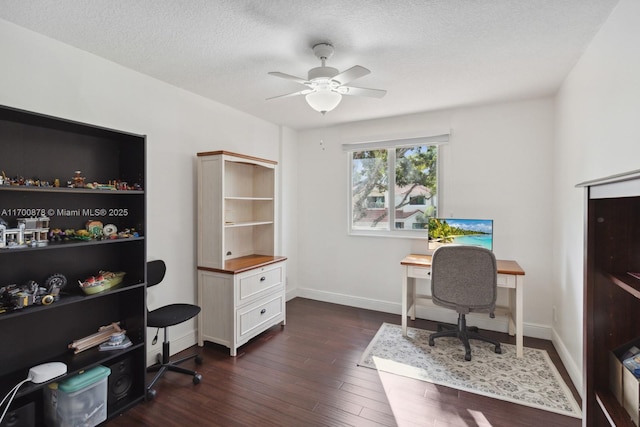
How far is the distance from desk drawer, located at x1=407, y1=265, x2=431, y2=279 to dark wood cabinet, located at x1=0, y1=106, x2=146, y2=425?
2436 mm

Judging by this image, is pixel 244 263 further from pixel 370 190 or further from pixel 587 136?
pixel 587 136

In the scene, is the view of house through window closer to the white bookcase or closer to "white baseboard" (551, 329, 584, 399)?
the white bookcase

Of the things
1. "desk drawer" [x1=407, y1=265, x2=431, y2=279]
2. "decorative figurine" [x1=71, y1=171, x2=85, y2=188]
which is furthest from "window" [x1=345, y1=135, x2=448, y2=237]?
"decorative figurine" [x1=71, y1=171, x2=85, y2=188]

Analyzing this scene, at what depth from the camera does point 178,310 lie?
8.48 ft

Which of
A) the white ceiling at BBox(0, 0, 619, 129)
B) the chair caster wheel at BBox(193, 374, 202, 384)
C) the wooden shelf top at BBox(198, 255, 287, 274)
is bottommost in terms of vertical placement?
the chair caster wheel at BBox(193, 374, 202, 384)

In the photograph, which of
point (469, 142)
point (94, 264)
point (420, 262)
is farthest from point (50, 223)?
point (469, 142)

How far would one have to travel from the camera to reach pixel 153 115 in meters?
2.74

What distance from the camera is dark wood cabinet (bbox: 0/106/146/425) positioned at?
1.84 meters

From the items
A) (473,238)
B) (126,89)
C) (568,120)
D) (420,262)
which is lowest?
(420,262)

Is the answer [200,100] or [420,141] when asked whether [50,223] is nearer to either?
[200,100]

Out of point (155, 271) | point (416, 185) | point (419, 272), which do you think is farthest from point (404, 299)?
point (155, 271)

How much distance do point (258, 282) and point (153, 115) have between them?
1843 millimetres

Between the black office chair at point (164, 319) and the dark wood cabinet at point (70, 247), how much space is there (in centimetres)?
13

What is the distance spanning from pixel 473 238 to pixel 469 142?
110cm
